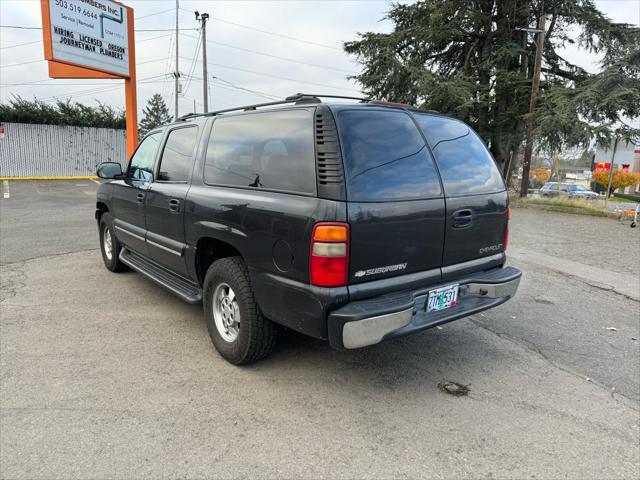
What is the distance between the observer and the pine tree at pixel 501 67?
53.2 feet

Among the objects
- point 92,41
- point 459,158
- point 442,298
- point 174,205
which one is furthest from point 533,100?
point 174,205

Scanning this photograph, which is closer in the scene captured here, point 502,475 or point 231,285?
point 502,475

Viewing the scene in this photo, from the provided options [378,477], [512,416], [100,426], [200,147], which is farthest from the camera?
[200,147]

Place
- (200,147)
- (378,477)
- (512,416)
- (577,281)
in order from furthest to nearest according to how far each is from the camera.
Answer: (577,281), (200,147), (512,416), (378,477)

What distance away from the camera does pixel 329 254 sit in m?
2.59

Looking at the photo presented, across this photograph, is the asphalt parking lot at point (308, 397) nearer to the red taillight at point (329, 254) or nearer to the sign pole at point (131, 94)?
the red taillight at point (329, 254)

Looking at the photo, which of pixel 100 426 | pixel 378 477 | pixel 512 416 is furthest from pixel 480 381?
pixel 100 426

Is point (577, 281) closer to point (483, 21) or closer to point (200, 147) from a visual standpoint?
point (200, 147)

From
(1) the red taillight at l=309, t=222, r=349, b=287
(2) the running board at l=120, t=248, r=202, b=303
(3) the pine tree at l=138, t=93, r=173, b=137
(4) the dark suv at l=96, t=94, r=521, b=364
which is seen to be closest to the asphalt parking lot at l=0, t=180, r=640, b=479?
(2) the running board at l=120, t=248, r=202, b=303

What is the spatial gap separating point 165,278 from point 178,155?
118 cm

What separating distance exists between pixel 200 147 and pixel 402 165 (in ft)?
5.98

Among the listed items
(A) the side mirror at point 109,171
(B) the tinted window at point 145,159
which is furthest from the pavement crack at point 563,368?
(A) the side mirror at point 109,171

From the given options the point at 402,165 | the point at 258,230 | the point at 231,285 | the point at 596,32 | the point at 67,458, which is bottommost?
the point at 67,458

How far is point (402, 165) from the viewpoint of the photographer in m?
2.98
